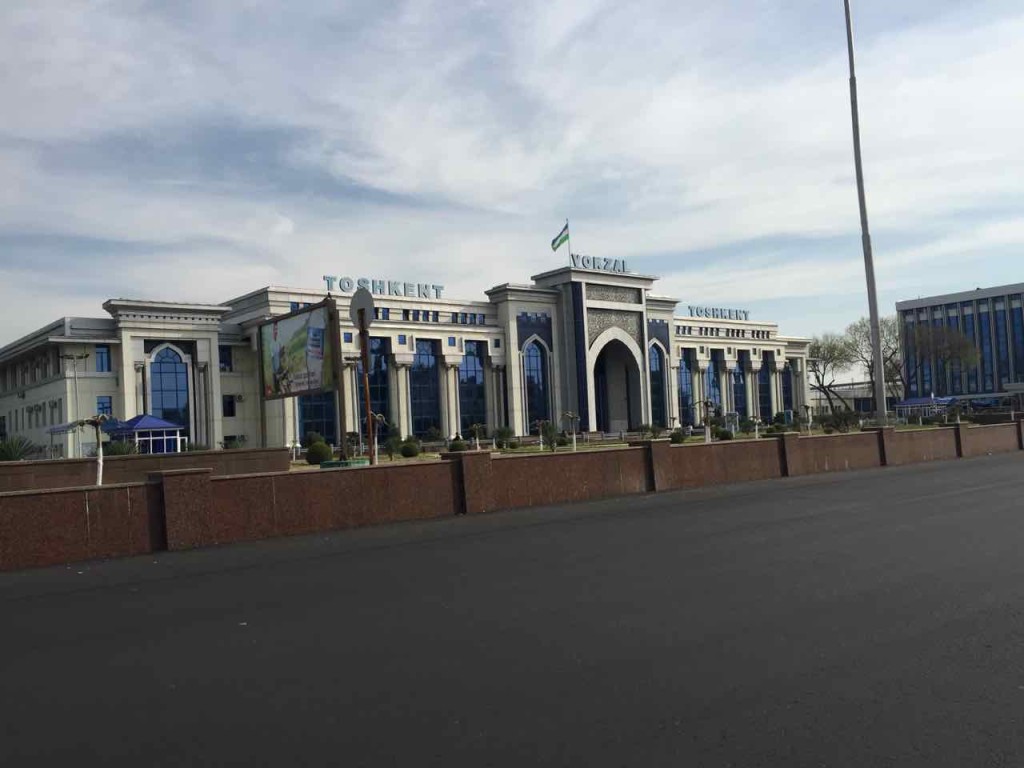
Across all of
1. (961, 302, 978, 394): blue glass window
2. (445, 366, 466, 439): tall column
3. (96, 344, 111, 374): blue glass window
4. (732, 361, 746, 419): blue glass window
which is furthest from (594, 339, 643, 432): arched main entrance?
(961, 302, 978, 394): blue glass window

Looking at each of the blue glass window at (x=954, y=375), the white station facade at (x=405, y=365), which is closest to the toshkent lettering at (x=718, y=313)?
the white station facade at (x=405, y=365)

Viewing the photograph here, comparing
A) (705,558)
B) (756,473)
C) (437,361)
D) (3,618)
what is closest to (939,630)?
(705,558)

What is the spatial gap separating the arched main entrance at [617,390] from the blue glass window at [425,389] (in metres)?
15.7

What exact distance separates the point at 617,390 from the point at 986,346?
2607 inches

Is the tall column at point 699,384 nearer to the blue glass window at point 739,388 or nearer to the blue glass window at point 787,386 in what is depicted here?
the blue glass window at point 739,388

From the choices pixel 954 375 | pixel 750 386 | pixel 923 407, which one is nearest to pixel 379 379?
pixel 750 386

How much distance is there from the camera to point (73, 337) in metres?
50.1

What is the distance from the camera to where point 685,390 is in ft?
→ 268

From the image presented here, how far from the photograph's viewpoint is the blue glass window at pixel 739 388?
86938mm

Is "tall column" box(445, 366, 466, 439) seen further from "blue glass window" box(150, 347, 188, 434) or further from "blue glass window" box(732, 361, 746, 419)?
"blue glass window" box(732, 361, 746, 419)

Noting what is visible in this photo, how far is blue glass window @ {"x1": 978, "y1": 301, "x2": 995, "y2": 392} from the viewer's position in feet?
376

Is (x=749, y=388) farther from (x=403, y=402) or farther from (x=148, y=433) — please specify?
(x=148, y=433)

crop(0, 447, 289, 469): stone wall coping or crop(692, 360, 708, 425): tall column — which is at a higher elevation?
crop(692, 360, 708, 425): tall column

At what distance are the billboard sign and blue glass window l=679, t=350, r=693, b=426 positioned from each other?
53.6 metres
